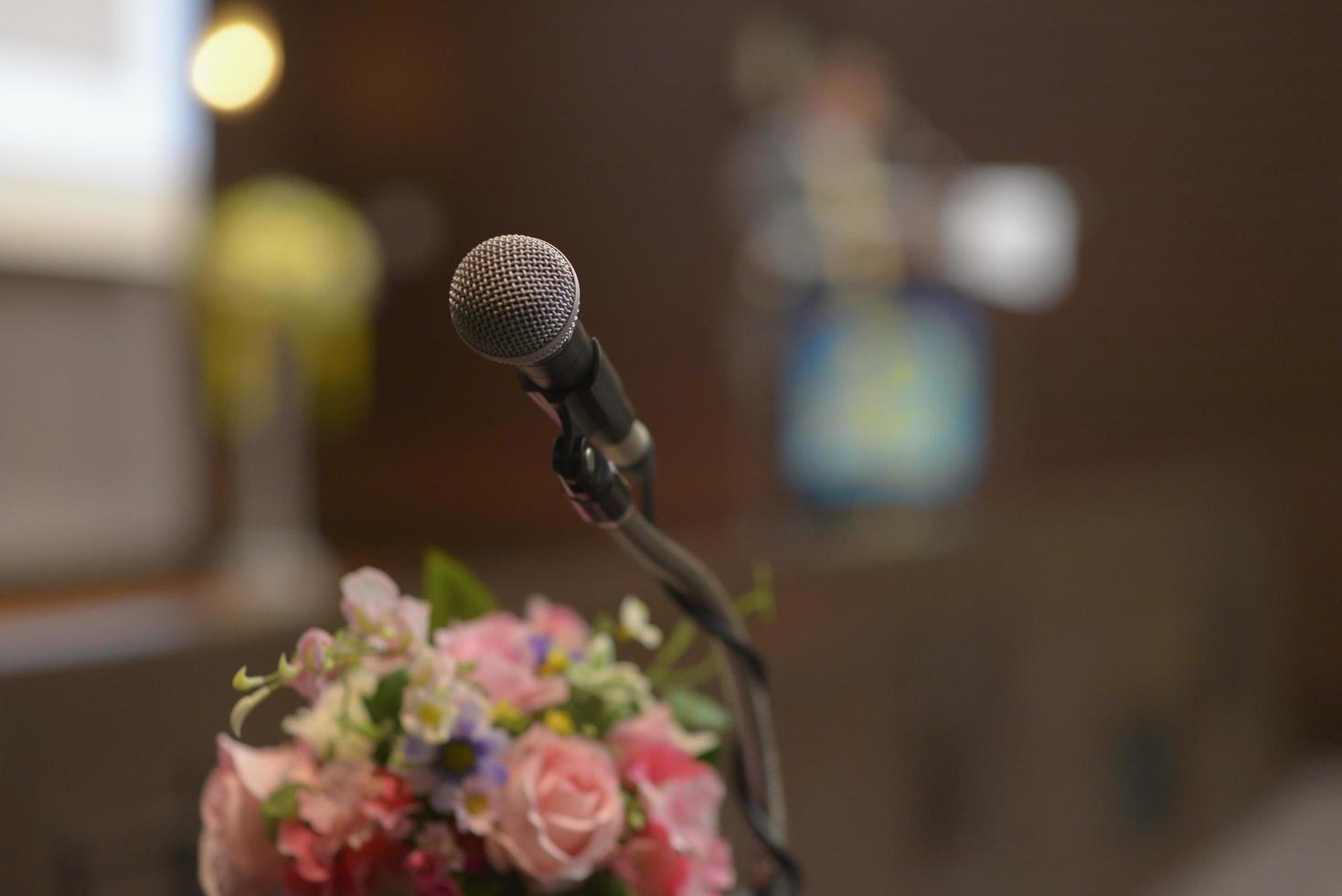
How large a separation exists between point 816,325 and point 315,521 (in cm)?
147

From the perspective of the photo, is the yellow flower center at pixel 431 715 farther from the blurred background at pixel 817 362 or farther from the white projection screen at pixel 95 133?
the white projection screen at pixel 95 133

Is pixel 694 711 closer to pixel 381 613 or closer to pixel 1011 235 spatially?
pixel 381 613

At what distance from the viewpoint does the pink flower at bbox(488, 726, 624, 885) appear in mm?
567

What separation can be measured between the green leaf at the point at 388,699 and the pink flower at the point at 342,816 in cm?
2

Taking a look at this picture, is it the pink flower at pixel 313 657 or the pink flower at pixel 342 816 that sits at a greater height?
the pink flower at pixel 313 657

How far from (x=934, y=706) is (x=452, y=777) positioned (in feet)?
4.61

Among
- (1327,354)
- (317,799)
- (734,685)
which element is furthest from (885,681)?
(1327,354)

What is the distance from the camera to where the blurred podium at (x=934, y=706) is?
91cm

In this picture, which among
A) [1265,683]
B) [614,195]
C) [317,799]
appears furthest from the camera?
[614,195]

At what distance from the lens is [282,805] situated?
58 cm

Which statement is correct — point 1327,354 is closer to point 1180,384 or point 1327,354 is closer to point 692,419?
point 1180,384

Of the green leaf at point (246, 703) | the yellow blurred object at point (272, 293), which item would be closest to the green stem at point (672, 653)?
the green leaf at point (246, 703)

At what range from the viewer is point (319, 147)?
12.8 feet

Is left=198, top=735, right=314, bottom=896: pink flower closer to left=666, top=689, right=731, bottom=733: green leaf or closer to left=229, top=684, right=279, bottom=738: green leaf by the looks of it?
left=229, top=684, right=279, bottom=738: green leaf
